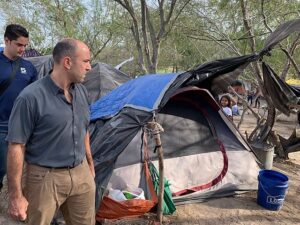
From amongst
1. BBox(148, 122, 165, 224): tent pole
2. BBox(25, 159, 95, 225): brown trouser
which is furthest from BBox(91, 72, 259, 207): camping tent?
BBox(25, 159, 95, 225): brown trouser

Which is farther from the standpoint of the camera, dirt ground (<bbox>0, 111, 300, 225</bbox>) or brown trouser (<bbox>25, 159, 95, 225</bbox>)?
dirt ground (<bbox>0, 111, 300, 225</bbox>)

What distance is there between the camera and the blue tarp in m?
4.22

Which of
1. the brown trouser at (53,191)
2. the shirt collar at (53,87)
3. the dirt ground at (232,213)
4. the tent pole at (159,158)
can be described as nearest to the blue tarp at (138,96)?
the tent pole at (159,158)

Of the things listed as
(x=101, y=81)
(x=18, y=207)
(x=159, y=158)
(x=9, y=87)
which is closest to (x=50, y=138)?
(x=18, y=207)

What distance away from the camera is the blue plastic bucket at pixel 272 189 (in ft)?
15.1

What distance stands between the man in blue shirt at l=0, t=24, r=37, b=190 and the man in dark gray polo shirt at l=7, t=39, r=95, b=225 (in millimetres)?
1320

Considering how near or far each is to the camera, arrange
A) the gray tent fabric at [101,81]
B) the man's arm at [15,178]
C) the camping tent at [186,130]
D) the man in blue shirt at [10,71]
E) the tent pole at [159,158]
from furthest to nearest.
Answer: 1. the gray tent fabric at [101,81]
2. the camping tent at [186,130]
3. the tent pole at [159,158]
4. the man in blue shirt at [10,71]
5. the man's arm at [15,178]

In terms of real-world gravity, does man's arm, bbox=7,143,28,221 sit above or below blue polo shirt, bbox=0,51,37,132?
below

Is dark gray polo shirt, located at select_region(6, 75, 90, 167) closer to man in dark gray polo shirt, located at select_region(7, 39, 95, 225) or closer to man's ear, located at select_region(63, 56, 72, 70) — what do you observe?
man in dark gray polo shirt, located at select_region(7, 39, 95, 225)

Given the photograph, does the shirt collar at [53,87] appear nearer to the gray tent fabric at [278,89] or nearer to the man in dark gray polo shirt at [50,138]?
the man in dark gray polo shirt at [50,138]

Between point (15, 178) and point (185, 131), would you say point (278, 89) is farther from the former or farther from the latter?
point (15, 178)

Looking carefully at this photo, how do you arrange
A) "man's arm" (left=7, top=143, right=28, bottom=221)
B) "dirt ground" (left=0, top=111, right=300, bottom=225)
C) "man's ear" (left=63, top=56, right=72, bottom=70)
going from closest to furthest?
"man's arm" (left=7, top=143, right=28, bottom=221) → "man's ear" (left=63, top=56, right=72, bottom=70) → "dirt ground" (left=0, top=111, right=300, bottom=225)

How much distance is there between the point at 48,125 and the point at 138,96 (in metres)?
2.17

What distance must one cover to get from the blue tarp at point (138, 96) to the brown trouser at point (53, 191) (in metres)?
1.65
